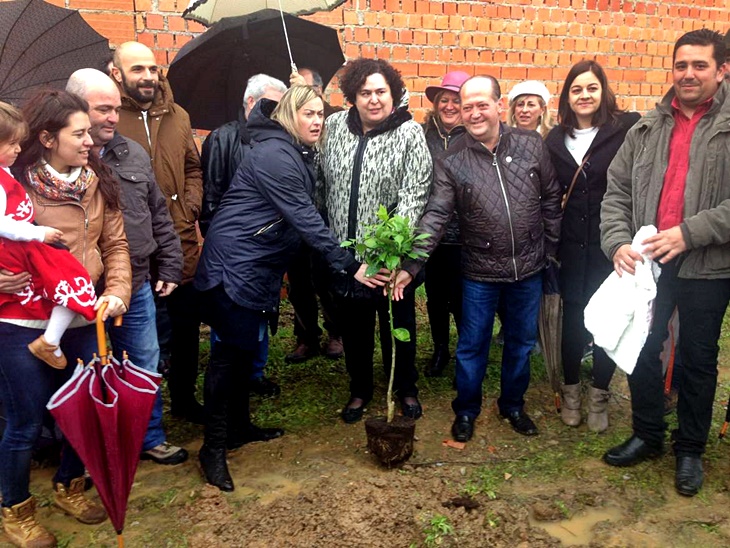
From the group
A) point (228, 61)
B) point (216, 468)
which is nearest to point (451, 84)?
point (228, 61)

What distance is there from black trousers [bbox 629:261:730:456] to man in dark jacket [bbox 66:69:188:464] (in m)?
2.52

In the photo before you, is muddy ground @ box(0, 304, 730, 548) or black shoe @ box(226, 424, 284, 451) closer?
muddy ground @ box(0, 304, 730, 548)

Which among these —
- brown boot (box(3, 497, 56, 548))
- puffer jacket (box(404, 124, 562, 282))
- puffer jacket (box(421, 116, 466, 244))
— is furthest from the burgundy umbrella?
puffer jacket (box(421, 116, 466, 244))

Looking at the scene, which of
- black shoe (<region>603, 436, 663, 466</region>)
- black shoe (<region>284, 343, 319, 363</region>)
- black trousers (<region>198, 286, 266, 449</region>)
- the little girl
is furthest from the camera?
black shoe (<region>284, 343, 319, 363</region>)

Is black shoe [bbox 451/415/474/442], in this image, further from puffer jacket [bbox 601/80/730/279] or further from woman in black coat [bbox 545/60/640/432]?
puffer jacket [bbox 601/80/730/279]

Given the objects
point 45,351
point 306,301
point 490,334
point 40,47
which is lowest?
point 306,301

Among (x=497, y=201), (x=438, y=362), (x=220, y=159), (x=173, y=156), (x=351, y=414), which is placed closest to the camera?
(x=497, y=201)

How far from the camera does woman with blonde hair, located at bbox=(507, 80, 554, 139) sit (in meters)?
4.57

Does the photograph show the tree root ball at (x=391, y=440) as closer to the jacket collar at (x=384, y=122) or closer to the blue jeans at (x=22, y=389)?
the blue jeans at (x=22, y=389)

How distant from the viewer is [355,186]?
147 inches

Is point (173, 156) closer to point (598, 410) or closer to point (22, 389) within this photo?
point (22, 389)

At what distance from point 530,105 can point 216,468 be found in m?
3.11

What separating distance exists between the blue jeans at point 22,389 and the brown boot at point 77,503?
0.29m

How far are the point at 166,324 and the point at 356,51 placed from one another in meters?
3.38
